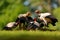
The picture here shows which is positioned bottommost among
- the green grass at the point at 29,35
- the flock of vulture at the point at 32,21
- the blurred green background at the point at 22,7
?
the green grass at the point at 29,35

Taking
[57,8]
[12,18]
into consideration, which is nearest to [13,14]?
[12,18]

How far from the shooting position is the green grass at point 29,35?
4258 millimetres

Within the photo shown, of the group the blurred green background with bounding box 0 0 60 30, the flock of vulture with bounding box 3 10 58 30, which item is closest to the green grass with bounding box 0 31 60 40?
the flock of vulture with bounding box 3 10 58 30

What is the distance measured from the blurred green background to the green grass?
49cm

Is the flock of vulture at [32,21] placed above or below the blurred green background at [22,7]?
below

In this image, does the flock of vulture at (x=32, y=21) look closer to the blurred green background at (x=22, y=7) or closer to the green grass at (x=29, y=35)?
the blurred green background at (x=22, y=7)

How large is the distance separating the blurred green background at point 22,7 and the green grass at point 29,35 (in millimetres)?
494

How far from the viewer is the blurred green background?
16.0ft

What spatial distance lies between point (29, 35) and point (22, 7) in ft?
3.03

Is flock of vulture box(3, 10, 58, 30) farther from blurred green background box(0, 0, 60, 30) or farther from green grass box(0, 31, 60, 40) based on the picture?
green grass box(0, 31, 60, 40)

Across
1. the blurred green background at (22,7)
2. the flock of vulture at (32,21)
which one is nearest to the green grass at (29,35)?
the flock of vulture at (32,21)

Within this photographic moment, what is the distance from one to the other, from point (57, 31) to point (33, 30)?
62 centimetres

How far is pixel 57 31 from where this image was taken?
464 centimetres

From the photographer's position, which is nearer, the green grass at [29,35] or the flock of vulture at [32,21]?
the green grass at [29,35]
